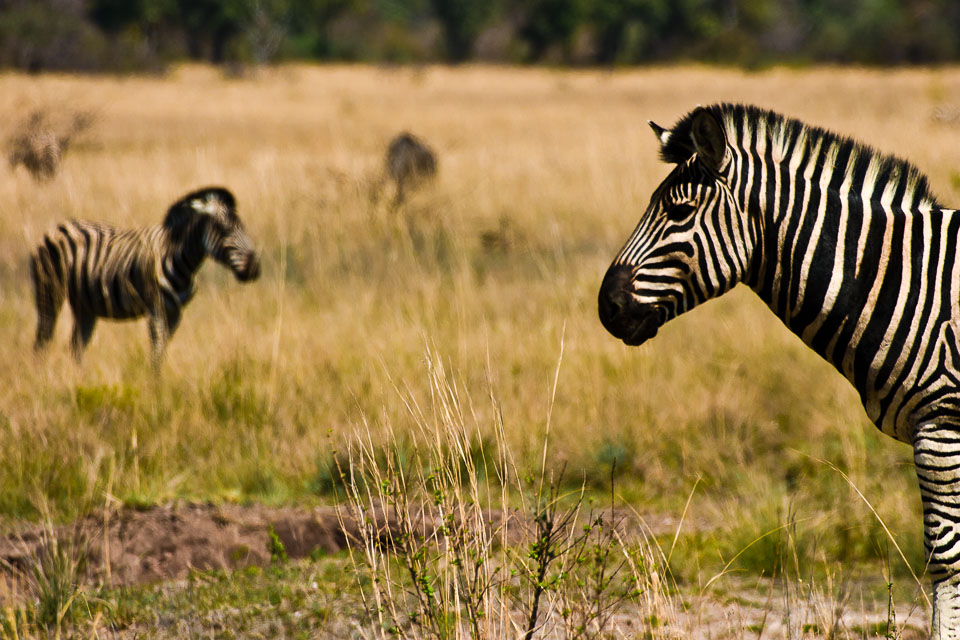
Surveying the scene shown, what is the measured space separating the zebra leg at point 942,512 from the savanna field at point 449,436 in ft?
0.76

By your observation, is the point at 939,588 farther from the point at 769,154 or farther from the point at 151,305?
the point at 151,305

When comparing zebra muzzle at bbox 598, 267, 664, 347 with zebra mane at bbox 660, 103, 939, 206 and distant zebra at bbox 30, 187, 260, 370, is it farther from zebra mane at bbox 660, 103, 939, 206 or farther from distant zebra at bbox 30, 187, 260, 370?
distant zebra at bbox 30, 187, 260, 370

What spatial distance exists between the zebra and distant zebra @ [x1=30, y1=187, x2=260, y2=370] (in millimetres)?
3875

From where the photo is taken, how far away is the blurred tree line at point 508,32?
50188mm

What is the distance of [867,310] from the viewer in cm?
316

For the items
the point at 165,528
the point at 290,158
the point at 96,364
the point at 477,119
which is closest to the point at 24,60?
the point at 477,119

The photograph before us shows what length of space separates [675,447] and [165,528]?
9.76 ft

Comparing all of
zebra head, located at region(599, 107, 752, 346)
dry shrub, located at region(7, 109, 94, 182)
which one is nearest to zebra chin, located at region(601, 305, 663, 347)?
zebra head, located at region(599, 107, 752, 346)

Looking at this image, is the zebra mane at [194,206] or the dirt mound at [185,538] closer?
the dirt mound at [185,538]

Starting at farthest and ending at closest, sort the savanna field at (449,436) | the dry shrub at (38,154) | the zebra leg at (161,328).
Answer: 1. the dry shrub at (38,154)
2. the zebra leg at (161,328)
3. the savanna field at (449,436)

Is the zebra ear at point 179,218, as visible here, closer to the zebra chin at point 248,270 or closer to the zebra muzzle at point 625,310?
the zebra chin at point 248,270

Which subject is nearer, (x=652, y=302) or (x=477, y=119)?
(x=652, y=302)

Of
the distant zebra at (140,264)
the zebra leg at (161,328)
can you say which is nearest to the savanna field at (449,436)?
the zebra leg at (161,328)

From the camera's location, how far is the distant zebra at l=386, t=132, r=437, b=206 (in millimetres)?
12914
